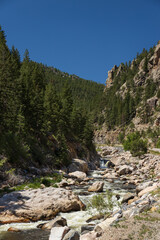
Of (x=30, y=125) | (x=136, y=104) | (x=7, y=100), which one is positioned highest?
(x=136, y=104)

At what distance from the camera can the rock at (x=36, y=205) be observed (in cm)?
1073

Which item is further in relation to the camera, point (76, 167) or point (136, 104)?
point (136, 104)

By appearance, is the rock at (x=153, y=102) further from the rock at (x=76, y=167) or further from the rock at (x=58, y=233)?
the rock at (x=58, y=233)

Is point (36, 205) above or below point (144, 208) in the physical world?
below

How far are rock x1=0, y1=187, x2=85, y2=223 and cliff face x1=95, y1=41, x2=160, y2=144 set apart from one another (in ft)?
334

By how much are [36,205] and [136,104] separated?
141 metres

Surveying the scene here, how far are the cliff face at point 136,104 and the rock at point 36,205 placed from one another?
102 m

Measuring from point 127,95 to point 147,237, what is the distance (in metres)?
155

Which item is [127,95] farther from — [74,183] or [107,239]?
[107,239]

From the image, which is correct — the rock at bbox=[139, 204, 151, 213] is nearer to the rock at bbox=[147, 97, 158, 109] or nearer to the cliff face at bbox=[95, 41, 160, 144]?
the cliff face at bbox=[95, 41, 160, 144]

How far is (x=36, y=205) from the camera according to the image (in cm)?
1155

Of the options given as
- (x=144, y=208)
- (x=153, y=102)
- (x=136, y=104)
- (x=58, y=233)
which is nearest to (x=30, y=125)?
(x=58, y=233)

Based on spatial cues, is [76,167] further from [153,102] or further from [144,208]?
[153,102]

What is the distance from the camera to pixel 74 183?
21.9 m
